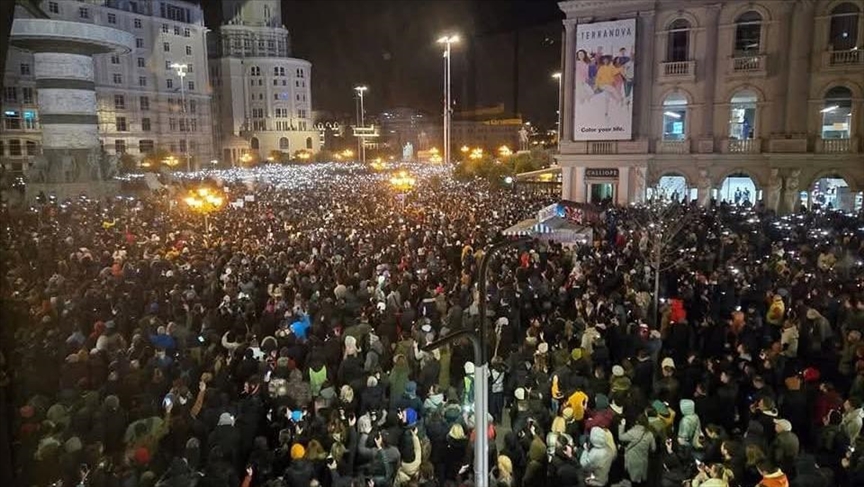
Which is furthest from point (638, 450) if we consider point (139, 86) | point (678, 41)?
point (139, 86)

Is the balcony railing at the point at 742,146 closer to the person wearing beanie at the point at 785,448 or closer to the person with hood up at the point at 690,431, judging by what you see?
the person with hood up at the point at 690,431

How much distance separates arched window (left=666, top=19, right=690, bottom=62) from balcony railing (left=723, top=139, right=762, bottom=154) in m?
4.65

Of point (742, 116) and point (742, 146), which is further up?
point (742, 116)

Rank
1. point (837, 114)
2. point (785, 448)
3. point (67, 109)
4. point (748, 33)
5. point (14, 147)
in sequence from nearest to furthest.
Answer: point (785, 448) → point (837, 114) → point (748, 33) → point (67, 109) → point (14, 147)

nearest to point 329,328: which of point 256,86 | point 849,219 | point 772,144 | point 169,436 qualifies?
point 169,436

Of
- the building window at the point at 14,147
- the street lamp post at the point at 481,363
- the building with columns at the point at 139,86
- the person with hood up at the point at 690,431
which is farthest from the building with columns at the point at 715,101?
the building window at the point at 14,147

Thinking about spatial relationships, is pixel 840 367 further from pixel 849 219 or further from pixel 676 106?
pixel 676 106

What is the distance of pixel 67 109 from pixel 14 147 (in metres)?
A: 23.9

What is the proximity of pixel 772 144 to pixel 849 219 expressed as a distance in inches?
381

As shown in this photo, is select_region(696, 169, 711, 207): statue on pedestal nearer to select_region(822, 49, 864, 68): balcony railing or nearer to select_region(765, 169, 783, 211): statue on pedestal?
select_region(765, 169, 783, 211): statue on pedestal

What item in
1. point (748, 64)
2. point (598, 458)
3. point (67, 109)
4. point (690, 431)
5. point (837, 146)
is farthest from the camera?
point (67, 109)

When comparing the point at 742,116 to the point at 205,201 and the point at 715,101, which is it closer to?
the point at 715,101

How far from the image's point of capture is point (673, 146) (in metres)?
32.9

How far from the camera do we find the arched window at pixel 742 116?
3175 centimetres
